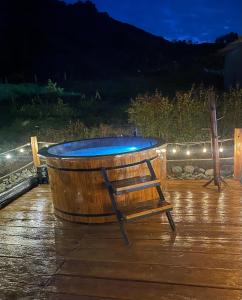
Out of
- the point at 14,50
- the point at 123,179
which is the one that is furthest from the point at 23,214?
the point at 14,50

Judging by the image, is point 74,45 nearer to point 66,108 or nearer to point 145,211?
point 66,108

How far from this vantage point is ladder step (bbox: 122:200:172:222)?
9.71 ft

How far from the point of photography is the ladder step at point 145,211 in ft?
9.71

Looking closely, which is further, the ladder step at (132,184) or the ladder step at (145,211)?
the ladder step at (132,184)

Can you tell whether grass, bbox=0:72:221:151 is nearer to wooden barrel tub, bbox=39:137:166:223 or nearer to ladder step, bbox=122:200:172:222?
wooden barrel tub, bbox=39:137:166:223

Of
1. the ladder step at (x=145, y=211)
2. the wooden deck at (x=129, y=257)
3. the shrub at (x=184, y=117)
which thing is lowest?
the wooden deck at (x=129, y=257)

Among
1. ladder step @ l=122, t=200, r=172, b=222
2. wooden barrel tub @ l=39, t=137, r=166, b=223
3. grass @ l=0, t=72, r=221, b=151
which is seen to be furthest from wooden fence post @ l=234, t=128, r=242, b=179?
grass @ l=0, t=72, r=221, b=151

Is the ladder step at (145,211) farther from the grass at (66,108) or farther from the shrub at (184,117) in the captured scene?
the grass at (66,108)

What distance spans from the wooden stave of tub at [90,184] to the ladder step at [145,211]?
49cm

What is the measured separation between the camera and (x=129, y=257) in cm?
275

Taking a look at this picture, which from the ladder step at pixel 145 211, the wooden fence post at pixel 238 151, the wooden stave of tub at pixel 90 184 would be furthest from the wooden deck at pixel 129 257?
the wooden fence post at pixel 238 151

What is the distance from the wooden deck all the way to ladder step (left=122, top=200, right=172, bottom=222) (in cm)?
26

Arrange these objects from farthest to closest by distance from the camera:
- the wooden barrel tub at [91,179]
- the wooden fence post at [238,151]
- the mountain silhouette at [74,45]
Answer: the mountain silhouette at [74,45] < the wooden fence post at [238,151] < the wooden barrel tub at [91,179]

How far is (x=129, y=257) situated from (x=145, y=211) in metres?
0.48
